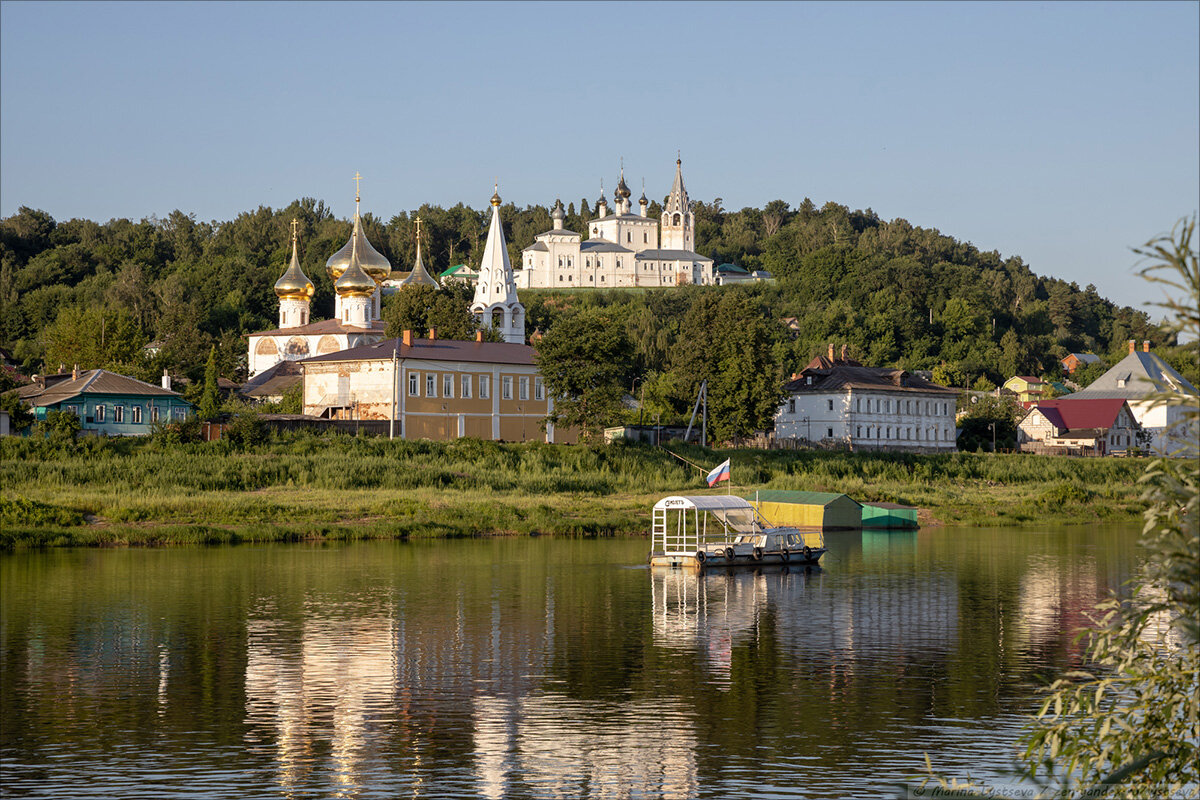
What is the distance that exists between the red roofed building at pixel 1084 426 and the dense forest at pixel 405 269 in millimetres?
11425

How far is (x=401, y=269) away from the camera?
605 ft

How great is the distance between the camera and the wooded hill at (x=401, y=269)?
117188 millimetres

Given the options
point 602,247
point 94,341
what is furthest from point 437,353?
point 602,247

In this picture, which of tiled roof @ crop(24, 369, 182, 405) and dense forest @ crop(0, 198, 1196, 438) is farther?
dense forest @ crop(0, 198, 1196, 438)

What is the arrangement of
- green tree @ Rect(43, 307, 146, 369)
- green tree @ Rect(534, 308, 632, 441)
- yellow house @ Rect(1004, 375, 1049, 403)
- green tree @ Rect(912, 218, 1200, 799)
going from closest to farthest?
green tree @ Rect(912, 218, 1200, 799) < green tree @ Rect(534, 308, 632, 441) < green tree @ Rect(43, 307, 146, 369) < yellow house @ Rect(1004, 375, 1049, 403)

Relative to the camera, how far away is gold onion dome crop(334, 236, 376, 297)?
332ft

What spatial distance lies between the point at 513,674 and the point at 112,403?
55185 mm

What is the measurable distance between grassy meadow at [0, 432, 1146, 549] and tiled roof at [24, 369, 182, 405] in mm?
13205

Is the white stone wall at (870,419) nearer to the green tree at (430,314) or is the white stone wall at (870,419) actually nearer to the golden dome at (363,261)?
the green tree at (430,314)

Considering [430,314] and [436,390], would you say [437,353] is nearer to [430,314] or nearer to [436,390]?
[436,390]

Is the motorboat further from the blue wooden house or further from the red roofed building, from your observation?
the red roofed building

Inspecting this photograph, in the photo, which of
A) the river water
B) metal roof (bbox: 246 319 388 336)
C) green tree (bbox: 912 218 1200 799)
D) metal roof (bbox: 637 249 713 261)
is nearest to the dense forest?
metal roof (bbox: 246 319 388 336)

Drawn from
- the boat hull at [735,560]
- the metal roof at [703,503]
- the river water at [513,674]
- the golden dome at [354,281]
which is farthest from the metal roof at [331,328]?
the boat hull at [735,560]

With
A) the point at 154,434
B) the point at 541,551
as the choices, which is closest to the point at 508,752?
the point at 541,551
